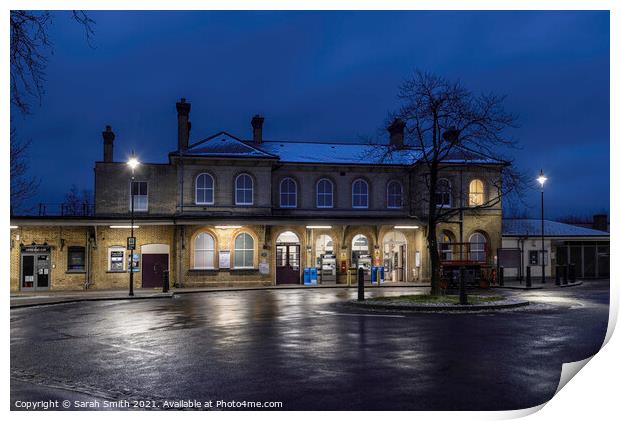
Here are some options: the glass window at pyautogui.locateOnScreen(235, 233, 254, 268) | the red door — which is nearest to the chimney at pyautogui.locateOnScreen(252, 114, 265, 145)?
the glass window at pyautogui.locateOnScreen(235, 233, 254, 268)

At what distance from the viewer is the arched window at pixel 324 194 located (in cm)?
4059

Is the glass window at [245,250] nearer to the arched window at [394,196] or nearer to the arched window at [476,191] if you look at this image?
the arched window at [394,196]

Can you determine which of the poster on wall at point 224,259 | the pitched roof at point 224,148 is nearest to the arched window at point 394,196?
the pitched roof at point 224,148

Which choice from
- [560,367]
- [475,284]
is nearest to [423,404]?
[560,367]

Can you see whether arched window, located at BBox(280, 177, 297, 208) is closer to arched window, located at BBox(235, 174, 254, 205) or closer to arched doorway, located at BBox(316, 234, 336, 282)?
arched window, located at BBox(235, 174, 254, 205)

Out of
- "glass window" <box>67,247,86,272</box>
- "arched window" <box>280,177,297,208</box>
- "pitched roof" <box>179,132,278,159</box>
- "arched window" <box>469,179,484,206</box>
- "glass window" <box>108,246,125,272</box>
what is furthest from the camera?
"arched window" <box>280,177,297,208</box>

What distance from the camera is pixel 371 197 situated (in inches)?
1617

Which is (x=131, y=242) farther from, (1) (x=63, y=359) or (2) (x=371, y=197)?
(1) (x=63, y=359)

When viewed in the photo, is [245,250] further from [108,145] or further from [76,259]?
[108,145]

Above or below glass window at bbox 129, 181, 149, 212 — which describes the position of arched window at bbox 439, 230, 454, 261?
below

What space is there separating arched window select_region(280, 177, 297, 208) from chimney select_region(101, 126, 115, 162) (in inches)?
432

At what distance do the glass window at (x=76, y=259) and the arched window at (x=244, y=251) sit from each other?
8931mm

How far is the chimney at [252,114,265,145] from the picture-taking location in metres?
42.8

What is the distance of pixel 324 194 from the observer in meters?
40.7
